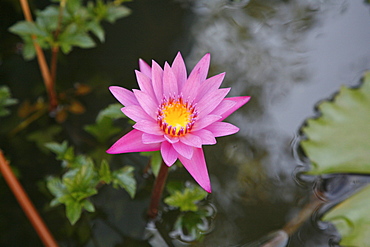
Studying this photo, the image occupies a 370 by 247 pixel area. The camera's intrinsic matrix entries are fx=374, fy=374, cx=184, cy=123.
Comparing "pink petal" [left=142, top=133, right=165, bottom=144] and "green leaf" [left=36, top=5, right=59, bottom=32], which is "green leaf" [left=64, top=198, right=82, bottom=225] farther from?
"green leaf" [left=36, top=5, right=59, bottom=32]

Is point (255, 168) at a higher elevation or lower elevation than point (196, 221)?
higher

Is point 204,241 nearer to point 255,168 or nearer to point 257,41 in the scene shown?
point 255,168

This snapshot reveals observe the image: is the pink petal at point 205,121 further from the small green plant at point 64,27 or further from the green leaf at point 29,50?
the green leaf at point 29,50

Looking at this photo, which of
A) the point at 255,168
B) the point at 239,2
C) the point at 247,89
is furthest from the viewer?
the point at 239,2

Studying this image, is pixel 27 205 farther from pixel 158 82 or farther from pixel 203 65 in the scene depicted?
pixel 203 65

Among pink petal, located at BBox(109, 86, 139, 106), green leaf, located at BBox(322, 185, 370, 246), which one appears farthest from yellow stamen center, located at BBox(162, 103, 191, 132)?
green leaf, located at BBox(322, 185, 370, 246)

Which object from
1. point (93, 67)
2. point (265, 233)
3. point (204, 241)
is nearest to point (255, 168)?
point (265, 233)

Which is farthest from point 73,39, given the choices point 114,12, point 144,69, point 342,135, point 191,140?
point 342,135
